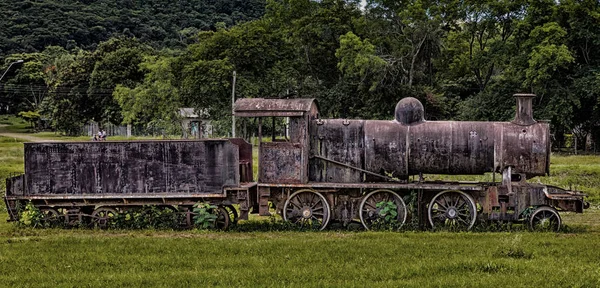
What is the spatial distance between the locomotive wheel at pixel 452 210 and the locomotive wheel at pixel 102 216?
30.0 feet

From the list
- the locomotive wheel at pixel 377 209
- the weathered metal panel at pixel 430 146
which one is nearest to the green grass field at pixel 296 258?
the locomotive wheel at pixel 377 209

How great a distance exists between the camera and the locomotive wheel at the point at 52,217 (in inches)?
762

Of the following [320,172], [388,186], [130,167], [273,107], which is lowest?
[388,186]

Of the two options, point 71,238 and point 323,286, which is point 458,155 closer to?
point 323,286

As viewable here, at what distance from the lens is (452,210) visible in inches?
731

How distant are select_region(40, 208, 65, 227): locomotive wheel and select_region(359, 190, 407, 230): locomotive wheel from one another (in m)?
8.77

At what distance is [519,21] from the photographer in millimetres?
48344

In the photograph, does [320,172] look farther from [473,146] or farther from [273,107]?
[473,146]

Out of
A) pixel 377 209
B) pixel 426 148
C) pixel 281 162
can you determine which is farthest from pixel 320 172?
pixel 426 148

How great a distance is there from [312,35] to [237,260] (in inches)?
1851

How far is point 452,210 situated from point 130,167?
9315mm

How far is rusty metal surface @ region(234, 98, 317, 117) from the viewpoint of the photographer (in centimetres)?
1900

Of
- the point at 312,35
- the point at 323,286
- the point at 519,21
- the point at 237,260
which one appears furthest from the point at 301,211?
the point at 312,35

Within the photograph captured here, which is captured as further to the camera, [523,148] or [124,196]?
[124,196]
